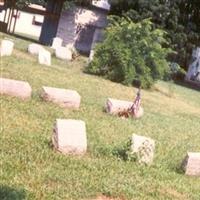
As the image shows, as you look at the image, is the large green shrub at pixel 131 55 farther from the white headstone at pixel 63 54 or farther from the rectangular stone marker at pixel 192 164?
the rectangular stone marker at pixel 192 164

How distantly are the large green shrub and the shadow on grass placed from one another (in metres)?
14.2

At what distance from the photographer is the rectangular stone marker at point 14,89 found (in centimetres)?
1288

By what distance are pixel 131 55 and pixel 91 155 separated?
11968 mm

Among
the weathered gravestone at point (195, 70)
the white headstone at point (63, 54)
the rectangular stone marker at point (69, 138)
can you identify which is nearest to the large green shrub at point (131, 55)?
the white headstone at point (63, 54)

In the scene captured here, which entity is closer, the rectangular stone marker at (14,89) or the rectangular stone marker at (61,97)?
the rectangular stone marker at (14,89)

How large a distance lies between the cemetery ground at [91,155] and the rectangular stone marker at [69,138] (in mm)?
147

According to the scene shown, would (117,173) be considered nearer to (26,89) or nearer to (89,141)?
(89,141)

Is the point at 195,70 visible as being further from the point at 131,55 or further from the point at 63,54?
the point at 131,55

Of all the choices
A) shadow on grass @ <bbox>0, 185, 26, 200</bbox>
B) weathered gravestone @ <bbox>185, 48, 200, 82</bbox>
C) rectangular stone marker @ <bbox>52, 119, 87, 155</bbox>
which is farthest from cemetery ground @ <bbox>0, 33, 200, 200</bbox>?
weathered gravestone @ <bbox>185, 48, 200, 82</bbox>

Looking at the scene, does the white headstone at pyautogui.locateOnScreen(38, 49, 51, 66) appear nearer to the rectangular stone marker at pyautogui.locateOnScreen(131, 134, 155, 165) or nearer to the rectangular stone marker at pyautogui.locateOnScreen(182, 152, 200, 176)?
the rectangular stone marker at pyautogui.locateOnScreen(131, 134, 155, 165)

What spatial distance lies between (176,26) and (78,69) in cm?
984

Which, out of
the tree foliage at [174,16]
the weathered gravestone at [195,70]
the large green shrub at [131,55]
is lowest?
the weathered gravestone at [195,70]

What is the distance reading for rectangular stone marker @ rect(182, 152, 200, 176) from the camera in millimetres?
9485

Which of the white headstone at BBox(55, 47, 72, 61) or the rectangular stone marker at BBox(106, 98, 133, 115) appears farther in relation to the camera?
the white headstone at BBox(55, 47, 72, 61)
